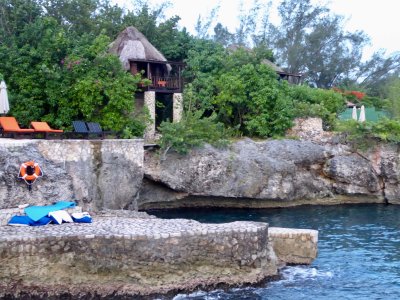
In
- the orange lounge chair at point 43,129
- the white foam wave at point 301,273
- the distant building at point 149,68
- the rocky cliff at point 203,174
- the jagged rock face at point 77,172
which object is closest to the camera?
the white foam wave at point 301,273

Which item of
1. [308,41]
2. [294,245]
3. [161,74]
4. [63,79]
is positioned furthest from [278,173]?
[308,41]

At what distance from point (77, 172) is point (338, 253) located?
10.7m

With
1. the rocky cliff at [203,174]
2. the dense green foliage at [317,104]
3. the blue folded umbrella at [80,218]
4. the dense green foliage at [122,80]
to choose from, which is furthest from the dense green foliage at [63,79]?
the dense green foliage at [317,104]

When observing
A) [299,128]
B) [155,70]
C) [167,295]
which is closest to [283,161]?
[299,128]

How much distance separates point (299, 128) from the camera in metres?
33.5

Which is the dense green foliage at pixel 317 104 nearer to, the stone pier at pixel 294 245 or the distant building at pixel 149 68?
the distant building at pixel 149 68

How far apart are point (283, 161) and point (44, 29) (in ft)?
46.5

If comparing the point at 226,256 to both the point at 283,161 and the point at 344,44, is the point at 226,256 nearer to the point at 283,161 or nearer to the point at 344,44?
the point at 283,161

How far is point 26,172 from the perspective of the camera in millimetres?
20141

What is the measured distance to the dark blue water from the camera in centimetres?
1620

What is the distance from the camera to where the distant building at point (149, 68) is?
32812mm

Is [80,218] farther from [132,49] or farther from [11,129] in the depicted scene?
[132,49]

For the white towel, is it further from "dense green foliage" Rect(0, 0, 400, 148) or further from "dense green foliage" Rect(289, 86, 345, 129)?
"dense green foliage" Rect(289, 86, 345, 129)

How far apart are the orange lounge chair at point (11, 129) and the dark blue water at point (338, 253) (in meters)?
7.79
